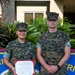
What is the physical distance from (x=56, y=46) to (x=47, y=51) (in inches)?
6.5

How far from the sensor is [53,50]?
4.57 meters

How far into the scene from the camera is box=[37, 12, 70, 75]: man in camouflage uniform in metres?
4.55

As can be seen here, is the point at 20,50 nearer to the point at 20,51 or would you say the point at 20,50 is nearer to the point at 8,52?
the point at 20,51

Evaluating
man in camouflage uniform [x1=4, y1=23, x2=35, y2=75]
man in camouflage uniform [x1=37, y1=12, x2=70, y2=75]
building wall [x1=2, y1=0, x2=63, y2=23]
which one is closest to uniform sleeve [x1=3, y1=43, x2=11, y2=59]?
man in camouflage uniform [x1=4, y1=23, x2=35, y2=75]

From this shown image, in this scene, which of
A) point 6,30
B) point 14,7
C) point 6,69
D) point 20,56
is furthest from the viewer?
point 14,7

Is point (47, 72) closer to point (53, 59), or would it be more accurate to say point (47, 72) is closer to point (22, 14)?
point (53, 59)

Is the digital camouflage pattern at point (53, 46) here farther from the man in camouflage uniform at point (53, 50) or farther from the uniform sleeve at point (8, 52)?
the uniform sleeve at point (8, 52)

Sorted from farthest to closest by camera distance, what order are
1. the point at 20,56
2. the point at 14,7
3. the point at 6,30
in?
the point at 14,7, the point at 6,30, the point at 20,56

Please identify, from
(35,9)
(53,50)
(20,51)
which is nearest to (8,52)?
(20,51)

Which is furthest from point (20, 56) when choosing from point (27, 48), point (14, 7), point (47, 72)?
point (14, 7)

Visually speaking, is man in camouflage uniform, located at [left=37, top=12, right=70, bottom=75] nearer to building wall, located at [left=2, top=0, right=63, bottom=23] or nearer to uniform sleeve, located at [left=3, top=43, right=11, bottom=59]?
uniform sleeve, located at [left=3, top=43, right=11, bottom=59]

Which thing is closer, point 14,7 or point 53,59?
point 53,59

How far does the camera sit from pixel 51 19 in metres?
4.54

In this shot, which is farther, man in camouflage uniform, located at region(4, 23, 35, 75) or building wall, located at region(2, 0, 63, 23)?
building wall, located at region(2, 0, 63, 23)
